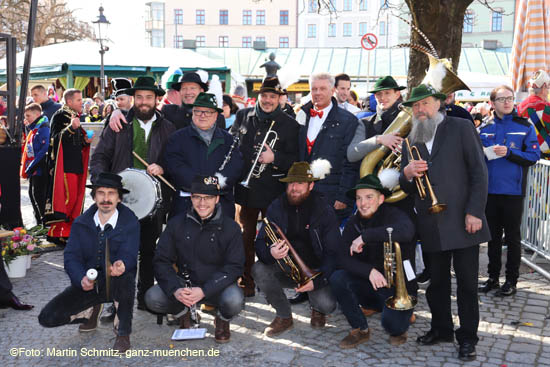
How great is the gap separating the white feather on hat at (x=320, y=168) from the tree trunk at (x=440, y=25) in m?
2.64

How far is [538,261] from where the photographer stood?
23.7 feet

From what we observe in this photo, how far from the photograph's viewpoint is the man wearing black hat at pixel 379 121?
5.36m

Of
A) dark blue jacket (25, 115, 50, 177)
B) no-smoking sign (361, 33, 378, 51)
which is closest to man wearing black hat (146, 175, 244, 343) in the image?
dark blue jacket (25, 115, 50, 177)

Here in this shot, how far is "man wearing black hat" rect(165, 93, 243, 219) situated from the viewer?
17.1 feet

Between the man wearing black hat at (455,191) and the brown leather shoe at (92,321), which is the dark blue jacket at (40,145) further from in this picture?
the man wearing black hat at (455,191)

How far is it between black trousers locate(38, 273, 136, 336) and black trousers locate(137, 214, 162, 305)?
0.60 m

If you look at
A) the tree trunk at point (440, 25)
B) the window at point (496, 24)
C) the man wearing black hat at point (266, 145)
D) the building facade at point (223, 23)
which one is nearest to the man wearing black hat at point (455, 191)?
the man wearing black hat at point (266, 145)

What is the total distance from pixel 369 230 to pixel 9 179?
160 inches

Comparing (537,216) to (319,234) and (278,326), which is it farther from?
(278,326)

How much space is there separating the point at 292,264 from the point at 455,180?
147 cm

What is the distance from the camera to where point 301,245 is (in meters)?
5.14

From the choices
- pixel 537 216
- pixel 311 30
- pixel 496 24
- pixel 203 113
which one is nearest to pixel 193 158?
pixel 203 113

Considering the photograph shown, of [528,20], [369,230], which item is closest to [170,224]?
[369,230]

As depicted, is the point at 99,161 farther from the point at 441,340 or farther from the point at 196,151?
the point at 441,340
